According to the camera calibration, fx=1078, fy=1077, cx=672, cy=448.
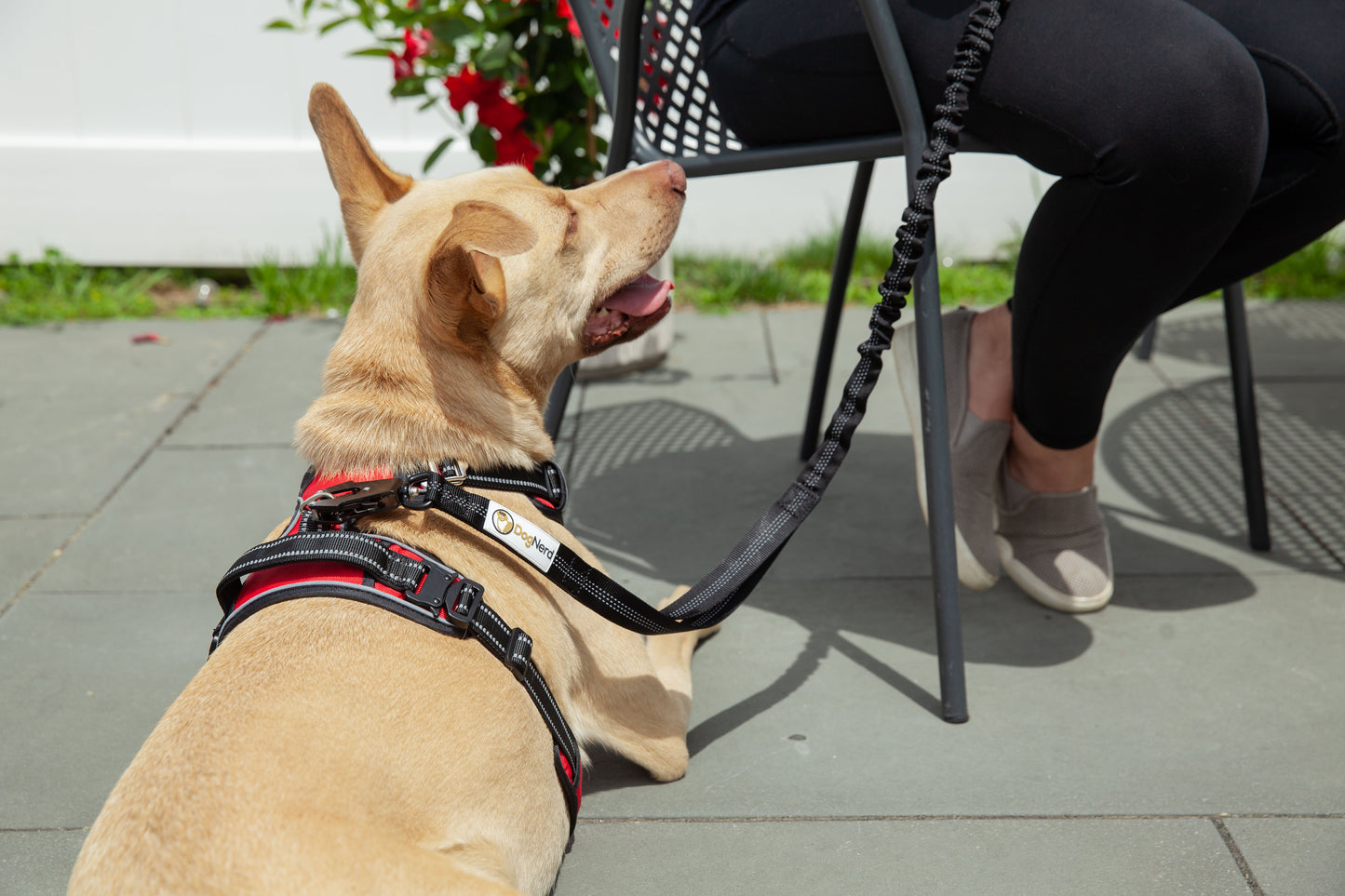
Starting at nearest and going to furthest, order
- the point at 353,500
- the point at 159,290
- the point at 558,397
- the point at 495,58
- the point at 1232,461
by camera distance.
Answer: the point at 353,500 → the point at 558,397 → the point at 1232,461 → the point at 495,58 → the point at 159,290

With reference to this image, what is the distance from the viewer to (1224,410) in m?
3.52

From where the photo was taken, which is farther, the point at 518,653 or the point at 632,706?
the point at 632,706

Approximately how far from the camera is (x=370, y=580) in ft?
5.21

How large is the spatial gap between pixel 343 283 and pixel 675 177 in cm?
308

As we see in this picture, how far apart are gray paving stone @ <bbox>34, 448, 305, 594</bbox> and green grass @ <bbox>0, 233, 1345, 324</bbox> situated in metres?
1.53

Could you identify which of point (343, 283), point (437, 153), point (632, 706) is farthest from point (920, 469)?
point (343, 283)

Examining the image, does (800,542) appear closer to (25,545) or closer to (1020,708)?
(1020,708)

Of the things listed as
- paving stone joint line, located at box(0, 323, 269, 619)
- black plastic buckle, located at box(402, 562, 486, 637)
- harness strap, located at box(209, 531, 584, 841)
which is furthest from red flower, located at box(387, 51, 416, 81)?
black plastic buckle, located at box(402, 562, 486, 637)

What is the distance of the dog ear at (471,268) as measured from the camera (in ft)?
5.27

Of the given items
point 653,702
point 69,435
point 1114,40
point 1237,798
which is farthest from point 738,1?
point 69,435

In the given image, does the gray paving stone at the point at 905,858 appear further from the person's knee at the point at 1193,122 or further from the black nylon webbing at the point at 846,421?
the person's knee at the point at 1193,122

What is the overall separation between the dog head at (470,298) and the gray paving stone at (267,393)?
1353 mm

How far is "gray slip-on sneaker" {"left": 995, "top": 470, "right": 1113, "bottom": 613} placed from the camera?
244cm

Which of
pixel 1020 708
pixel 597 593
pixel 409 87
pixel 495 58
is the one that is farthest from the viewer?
pixel 409 87
